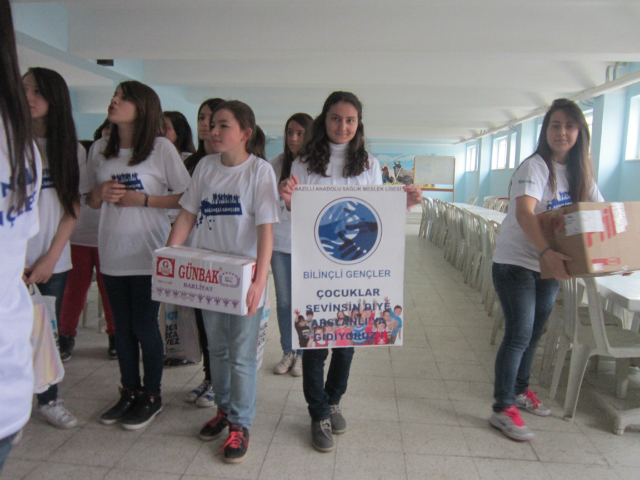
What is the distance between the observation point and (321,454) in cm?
175

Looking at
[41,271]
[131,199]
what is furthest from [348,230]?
[41,271]

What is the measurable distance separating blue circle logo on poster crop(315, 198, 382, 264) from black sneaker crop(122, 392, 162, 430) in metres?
1.07

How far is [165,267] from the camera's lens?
1.54m

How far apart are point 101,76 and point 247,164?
Result: 5.41m

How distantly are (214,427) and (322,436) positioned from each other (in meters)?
0.46

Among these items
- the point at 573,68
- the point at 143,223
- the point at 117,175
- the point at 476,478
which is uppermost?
the point at 573,68

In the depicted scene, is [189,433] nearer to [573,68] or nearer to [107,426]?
[107,426]

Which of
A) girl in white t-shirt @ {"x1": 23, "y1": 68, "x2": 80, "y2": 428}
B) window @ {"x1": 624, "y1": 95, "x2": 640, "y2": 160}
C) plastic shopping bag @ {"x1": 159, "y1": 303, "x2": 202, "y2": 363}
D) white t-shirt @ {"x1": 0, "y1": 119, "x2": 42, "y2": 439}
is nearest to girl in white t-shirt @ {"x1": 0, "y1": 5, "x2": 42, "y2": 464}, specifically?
Answer: white t-shirt @ {"x1": 0, "y1": 119, "x2": 42, "y2": 439}

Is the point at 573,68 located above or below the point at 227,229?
above

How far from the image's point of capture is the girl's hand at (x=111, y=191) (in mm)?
1761

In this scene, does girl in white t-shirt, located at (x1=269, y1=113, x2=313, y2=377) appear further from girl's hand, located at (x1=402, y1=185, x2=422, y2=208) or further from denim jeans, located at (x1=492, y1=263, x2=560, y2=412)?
denim jeans, located at (x1=492, y1=263, x2=560, y2=412)

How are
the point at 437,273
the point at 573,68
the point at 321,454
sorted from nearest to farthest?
1. the point at 321,454
2. the point at 437,273
3. the point at 573,68

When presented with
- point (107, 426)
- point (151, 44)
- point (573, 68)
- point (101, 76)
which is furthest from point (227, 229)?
point (573, 68)

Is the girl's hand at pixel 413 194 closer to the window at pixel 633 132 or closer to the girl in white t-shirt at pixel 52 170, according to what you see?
the girl in white t-shirt at pixel 52 170
